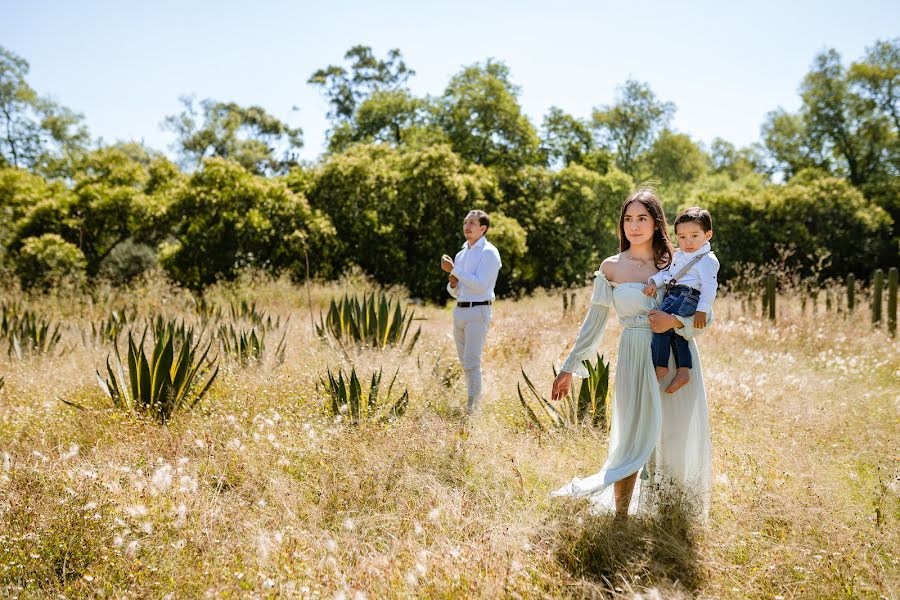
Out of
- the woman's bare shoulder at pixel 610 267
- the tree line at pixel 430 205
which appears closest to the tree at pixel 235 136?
the tree line at pixel 430 205

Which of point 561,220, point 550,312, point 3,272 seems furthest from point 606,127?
point 3,272

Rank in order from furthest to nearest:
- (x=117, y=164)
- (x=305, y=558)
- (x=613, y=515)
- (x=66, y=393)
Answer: (x=117, y=164)
(x=66, y=393)
(x=613, y=515)
(x=305, y=558)

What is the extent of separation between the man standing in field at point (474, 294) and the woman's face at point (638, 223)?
2.13 metres

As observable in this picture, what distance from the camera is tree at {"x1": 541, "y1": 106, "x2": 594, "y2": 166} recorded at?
59.2 ft

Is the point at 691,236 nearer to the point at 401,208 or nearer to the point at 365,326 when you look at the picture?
the point at 365,326

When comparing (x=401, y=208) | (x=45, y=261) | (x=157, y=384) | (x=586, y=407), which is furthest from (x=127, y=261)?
(x=586, y=407)

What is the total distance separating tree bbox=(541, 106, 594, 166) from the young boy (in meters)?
15.8

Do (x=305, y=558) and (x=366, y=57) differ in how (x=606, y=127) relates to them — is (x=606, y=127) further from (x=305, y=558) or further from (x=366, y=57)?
(x=305, y=558)

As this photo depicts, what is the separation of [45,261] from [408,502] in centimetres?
1207

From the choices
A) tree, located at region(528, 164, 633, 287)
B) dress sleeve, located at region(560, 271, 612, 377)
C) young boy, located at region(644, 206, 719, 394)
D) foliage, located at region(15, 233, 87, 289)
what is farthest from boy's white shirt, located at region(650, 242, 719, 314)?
tree, located at region(528, 164, 633, 287)

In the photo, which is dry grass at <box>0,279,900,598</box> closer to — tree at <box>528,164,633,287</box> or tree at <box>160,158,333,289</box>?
tree at <box>160,158,333,289</box>

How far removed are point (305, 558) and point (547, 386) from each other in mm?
3318

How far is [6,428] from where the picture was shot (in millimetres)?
4113

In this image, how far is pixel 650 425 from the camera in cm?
282
